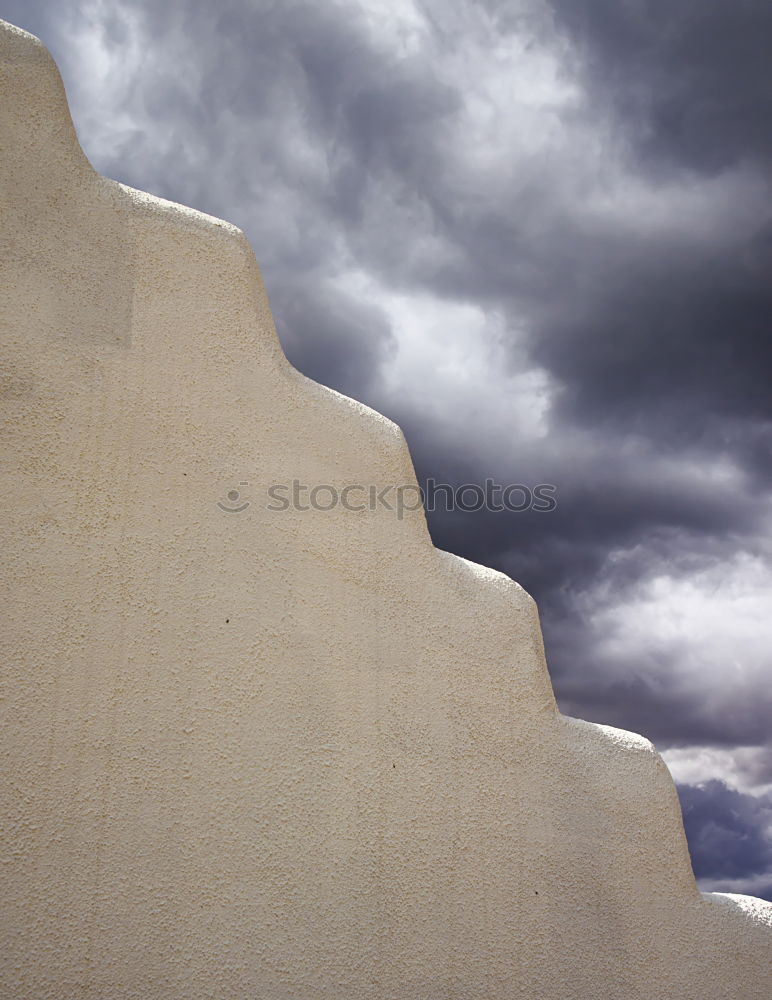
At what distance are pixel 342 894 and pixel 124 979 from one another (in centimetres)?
93

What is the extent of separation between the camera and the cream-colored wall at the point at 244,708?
3.53 metres

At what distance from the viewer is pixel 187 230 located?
450 centimetres

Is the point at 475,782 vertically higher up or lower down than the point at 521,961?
higher up

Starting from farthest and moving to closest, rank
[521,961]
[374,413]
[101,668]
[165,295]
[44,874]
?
[374,413] → [165,295] → [521,961] → [101,668] → [44,874]

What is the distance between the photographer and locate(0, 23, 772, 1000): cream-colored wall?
3.53 metres

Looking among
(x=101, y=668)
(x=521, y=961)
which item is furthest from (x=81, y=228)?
(x=521, y=961)

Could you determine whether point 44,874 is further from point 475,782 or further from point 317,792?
point 475,782

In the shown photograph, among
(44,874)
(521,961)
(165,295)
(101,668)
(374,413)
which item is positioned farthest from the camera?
(374,413)

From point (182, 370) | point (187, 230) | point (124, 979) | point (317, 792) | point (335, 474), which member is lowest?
point (124, 979)

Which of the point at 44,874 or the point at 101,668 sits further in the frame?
the point at 101,668

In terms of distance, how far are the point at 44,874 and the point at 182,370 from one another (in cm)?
226

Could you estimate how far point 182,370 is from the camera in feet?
13.9

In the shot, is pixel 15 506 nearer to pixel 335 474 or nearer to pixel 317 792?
pixel 335 474

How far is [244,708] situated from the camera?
12.7 feet
